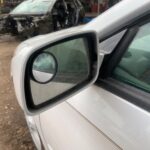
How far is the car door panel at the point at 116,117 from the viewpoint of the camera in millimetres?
1316

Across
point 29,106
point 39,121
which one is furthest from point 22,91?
point 39,121

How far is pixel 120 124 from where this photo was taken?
1428 millimetres

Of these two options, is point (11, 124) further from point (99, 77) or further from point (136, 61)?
point (136, 61)

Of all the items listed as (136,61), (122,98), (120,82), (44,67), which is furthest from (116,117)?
(44,67)

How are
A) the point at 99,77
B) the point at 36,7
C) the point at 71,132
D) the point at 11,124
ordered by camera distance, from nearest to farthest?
the point at 99,77
the point at 71,132
the point at 11,124
the point at 36,7

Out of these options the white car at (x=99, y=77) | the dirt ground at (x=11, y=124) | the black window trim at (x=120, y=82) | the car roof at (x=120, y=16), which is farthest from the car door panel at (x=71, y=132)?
the dirt ground at (x=11, y=124)

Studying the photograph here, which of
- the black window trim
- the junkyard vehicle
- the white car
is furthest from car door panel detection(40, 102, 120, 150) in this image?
the junkyard vehicle

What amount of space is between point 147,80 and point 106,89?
20 cm

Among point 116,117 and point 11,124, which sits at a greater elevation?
point 116,117

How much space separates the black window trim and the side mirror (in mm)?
103

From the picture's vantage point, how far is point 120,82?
1592 mm

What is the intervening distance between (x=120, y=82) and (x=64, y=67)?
259 millimetres

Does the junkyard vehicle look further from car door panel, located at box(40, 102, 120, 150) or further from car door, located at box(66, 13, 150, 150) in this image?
car door, located at box(66, 13, 150, 150)

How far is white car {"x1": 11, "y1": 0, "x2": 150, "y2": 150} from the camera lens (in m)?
1.40
